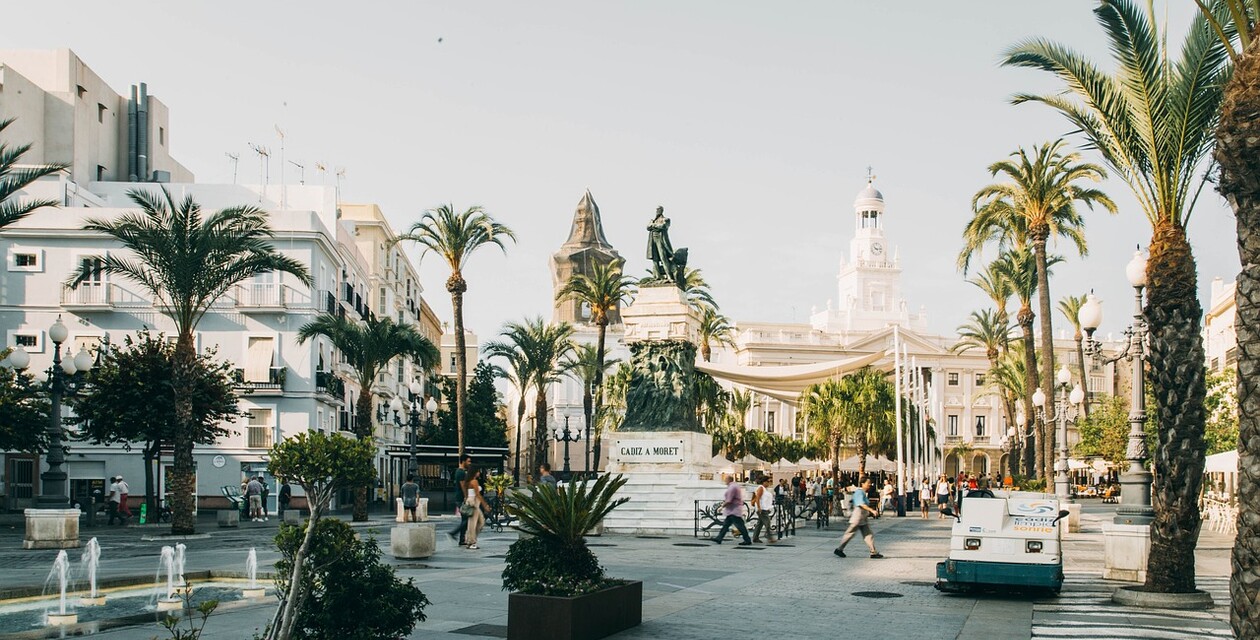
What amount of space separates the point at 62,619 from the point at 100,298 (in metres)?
36.2

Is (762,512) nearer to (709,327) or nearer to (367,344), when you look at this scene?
(367,344)

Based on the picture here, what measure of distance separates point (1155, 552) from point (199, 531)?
83.4 ft

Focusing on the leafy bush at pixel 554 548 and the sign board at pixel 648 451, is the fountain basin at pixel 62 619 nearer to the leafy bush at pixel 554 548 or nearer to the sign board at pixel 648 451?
the leafy bush at pixel 554 548

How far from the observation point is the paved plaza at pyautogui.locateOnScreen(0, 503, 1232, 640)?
493 inches

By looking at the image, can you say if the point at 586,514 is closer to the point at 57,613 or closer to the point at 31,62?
the point at 57,613

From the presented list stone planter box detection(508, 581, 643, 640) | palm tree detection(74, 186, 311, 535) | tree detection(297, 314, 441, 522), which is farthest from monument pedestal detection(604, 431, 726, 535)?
stone planter box detection(508, 581, 643, 640)

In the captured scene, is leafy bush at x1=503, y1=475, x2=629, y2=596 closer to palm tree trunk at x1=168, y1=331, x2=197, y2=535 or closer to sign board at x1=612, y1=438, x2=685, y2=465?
sign board at x1=612, y1=438, x2=685, y2=465

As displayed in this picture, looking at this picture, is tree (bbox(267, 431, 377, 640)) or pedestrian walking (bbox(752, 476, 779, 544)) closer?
tree (bbox(267, 431, 377, 640))

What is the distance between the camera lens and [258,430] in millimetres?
46594

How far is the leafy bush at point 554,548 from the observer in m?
11.2

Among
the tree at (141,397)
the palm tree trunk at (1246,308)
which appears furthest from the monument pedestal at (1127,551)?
the tree at (141,397)

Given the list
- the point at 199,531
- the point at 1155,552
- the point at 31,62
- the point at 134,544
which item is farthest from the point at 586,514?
the point at 31,62

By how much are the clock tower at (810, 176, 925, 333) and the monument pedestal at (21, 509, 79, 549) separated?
101118 mm

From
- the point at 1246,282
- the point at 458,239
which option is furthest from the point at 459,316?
the point at 1246,282
